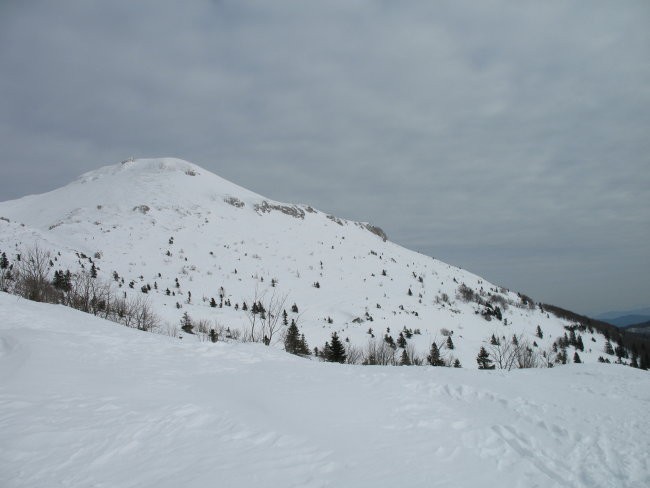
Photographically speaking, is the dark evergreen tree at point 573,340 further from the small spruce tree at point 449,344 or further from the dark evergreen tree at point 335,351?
the dark evergreen tree at point 335,351

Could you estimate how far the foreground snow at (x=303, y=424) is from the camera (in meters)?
5.66

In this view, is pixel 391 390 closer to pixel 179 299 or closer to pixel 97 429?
pixel 97 429

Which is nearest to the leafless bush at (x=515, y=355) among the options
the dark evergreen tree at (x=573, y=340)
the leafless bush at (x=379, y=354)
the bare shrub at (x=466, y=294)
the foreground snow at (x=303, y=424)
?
the leafless bush at (x=379, y=354)

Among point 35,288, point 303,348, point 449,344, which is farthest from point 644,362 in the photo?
point 35,288

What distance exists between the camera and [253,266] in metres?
64.2

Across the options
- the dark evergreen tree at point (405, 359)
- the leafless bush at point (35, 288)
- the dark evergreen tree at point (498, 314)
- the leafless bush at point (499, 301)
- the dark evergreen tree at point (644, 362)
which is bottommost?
the dark evergreen tree at point (405, 359)

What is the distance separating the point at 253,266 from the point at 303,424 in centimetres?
5815

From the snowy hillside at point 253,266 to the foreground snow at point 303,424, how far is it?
1098 inches

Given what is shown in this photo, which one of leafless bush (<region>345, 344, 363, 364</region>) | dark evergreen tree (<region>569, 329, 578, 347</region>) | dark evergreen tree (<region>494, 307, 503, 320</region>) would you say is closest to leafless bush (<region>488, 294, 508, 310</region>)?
dark evergreen tree (<region>494, 307, 503, 320</region>)

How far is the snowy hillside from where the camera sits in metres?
48.7

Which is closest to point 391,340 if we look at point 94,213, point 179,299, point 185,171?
point 179,299

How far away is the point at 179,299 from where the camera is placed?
47.2m

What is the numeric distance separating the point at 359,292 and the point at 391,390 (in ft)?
171

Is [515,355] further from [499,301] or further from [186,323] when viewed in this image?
[186,323]
